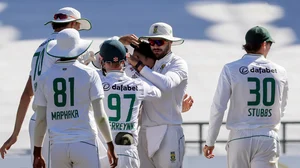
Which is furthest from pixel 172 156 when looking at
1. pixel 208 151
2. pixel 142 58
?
pixel 142 58

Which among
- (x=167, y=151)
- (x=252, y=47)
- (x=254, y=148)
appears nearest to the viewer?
(x=254, y=148)

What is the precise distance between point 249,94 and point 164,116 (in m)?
1.07

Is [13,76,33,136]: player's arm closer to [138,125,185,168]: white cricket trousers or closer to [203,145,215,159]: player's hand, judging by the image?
[138,125,185,168]: white cricket trousers

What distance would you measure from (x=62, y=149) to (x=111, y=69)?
983mm

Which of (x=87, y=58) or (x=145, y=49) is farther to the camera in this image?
(x=145, y=49)

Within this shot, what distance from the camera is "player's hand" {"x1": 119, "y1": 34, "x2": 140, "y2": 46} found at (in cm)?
822

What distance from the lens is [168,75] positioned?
8070mm

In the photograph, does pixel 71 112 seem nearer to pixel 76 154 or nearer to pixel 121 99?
pixel 76 154

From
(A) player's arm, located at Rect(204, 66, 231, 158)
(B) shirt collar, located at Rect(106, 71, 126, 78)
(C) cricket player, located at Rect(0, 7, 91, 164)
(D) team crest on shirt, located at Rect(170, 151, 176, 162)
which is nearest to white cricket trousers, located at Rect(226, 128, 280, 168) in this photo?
(A) player's arm, located at Rect(204, 66, 231, 158)

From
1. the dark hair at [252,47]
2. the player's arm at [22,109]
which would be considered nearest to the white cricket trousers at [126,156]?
the player's arm at [22,109]

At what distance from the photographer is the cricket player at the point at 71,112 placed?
6.80 metres

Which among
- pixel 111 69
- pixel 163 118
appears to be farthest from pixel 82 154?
pixel 163 118

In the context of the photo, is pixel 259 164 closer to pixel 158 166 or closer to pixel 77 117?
pixel 158 166

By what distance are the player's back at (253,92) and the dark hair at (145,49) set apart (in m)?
1.06
